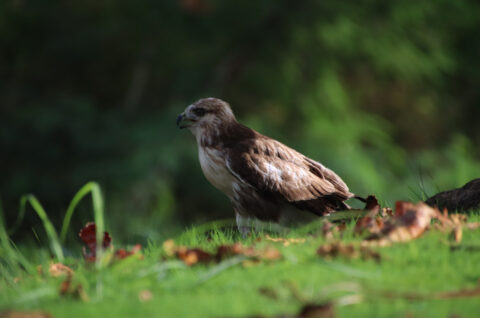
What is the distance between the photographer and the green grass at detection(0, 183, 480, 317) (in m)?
2.65

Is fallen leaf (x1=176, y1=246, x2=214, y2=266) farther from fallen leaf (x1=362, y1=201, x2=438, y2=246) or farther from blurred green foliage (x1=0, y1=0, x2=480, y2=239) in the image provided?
blurred green foliage (x1=0, y1=0, x2=480, y2=239)

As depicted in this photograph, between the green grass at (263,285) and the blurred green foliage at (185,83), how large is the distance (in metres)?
8.45

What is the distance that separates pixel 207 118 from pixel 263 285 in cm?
331

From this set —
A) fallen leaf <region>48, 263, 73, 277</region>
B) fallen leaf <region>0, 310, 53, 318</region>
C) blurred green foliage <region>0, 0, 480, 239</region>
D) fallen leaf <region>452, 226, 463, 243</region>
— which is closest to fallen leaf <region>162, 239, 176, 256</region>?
fallen leaf <region>48, 263, 73, 277</region>

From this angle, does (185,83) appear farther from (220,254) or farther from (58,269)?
(220,254)

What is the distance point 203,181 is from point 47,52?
4805 mm

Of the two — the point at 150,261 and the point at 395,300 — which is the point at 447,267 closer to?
the point at 395,300

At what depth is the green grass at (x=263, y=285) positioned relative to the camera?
8.71 feet

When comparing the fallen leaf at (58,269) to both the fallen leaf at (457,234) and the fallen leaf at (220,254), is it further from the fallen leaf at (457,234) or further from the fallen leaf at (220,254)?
the fallen leaf at (457,234)

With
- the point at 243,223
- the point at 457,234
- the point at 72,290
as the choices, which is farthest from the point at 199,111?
the point at 72,290

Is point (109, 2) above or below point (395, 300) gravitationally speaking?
above

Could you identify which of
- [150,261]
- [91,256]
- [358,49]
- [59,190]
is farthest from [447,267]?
[358,49]

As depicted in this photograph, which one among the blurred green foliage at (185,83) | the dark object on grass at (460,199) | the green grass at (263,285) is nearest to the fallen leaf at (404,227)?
the green grass at (263,285)

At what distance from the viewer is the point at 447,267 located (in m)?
3.17
